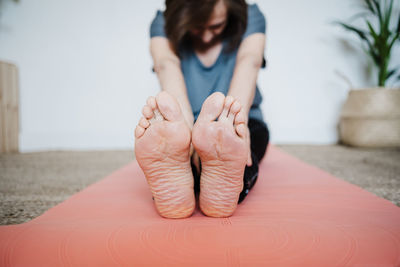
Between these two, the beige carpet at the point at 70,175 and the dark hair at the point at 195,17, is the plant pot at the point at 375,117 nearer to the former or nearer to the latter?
the beige carpet at the point at 70,175

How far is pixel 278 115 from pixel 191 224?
166 cm

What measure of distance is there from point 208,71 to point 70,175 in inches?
28.9

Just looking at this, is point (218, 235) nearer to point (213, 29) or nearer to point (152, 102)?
point (152, 102)

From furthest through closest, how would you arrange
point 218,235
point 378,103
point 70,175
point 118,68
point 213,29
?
point 118,68
point 378,103
point 70,175
point 213,29
point 218,235

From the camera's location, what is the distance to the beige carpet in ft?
2.11

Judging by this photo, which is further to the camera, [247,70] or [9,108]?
[9,108]

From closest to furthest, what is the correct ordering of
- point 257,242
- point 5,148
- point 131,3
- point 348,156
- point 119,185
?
1. point 257,242
2. point 119,185
3. point 348,156
4. point 5,148
5. point 131,3

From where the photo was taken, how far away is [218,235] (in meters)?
0.40

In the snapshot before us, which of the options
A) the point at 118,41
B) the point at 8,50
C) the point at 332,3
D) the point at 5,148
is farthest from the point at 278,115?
the point at 8,50

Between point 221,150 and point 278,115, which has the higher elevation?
point 221,150

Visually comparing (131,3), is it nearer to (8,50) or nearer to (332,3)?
(8,50)

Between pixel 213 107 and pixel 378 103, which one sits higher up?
pixel 213 107

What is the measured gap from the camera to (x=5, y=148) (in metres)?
1.67

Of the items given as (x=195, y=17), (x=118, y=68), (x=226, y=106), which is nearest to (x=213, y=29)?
(x=195, y=17)
